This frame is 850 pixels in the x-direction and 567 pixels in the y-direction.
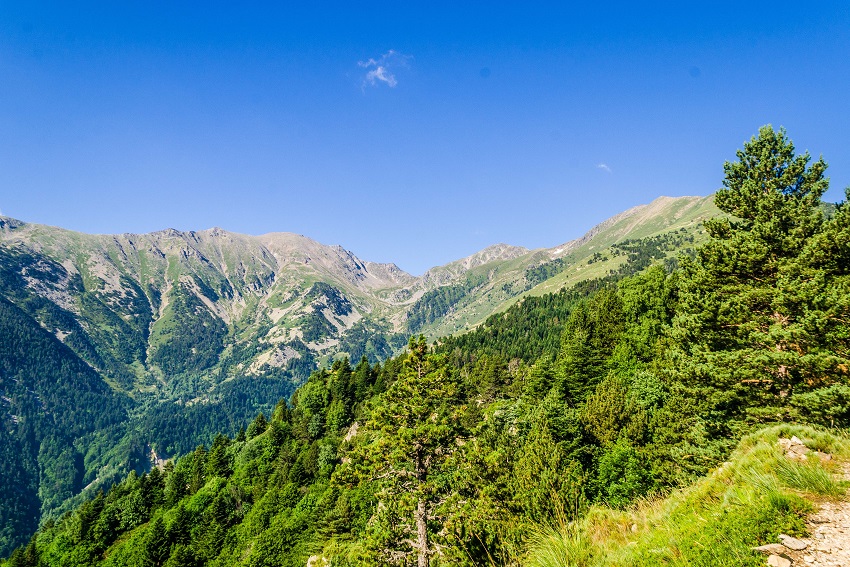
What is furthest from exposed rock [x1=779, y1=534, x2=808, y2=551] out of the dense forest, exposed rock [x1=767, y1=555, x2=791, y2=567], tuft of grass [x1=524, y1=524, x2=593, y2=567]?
tuft of grass [x1=524, y1=524, x2=593, y2=567]

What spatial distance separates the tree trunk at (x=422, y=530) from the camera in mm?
18641

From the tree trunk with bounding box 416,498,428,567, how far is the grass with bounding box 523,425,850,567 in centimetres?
1236

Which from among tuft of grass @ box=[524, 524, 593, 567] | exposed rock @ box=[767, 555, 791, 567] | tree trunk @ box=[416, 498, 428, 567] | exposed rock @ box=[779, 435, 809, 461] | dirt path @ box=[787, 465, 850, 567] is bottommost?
tree trunk @ box=[416, 498, 428, 567]

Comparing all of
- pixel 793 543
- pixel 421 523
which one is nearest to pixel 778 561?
→ pixel 793 543

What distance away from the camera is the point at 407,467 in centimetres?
1988

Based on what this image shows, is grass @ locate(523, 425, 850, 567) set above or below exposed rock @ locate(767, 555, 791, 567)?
below

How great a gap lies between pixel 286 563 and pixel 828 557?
59430mm

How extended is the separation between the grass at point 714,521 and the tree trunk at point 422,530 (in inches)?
487

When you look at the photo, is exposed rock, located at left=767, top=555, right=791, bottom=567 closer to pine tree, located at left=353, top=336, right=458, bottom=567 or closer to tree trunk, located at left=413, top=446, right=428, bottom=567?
pine tree, located at left=353, top=336, right=458, bottom=567

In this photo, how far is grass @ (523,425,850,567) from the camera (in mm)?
Result: 6105

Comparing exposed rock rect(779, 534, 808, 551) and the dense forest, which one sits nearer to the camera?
exposed rock rect(779, 534, 808, 551)

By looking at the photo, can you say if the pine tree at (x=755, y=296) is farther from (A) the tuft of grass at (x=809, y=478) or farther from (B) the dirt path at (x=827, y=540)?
(B) the dirt path at (x=827, y=540)

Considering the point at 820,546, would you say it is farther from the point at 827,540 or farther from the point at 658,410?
the point at 658,410

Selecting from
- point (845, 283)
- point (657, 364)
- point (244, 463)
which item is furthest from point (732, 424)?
point (244, 463)
